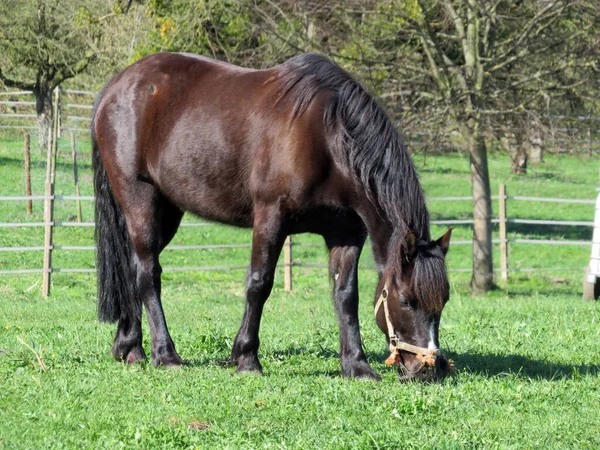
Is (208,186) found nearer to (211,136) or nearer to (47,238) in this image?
(211,136)

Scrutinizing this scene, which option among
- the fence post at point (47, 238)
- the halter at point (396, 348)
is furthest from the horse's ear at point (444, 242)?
the fence post at point (47, 238)

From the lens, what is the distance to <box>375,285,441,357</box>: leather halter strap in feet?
18.1

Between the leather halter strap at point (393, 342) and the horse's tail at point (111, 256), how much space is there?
226cm

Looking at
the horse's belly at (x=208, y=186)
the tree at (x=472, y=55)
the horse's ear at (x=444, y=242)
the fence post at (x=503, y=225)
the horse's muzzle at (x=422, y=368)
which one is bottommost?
the fence post at (x=503, y=225)

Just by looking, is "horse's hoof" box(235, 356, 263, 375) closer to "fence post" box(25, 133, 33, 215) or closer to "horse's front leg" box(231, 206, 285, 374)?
"horse's front leg" box(231, 206, 285, 374)

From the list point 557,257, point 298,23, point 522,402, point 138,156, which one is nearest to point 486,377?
point 522,402

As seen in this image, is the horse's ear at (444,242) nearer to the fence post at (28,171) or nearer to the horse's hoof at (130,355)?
the horse's hoof at (130,355)

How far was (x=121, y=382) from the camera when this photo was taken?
223 inches

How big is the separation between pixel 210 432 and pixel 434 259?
192 cm

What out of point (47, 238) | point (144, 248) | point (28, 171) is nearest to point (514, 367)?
point (144, 248)

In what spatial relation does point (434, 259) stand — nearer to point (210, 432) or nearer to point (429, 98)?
point (210, 432)

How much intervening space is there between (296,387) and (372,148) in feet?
5.51

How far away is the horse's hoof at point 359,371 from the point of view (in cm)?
607

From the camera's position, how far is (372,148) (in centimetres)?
586
